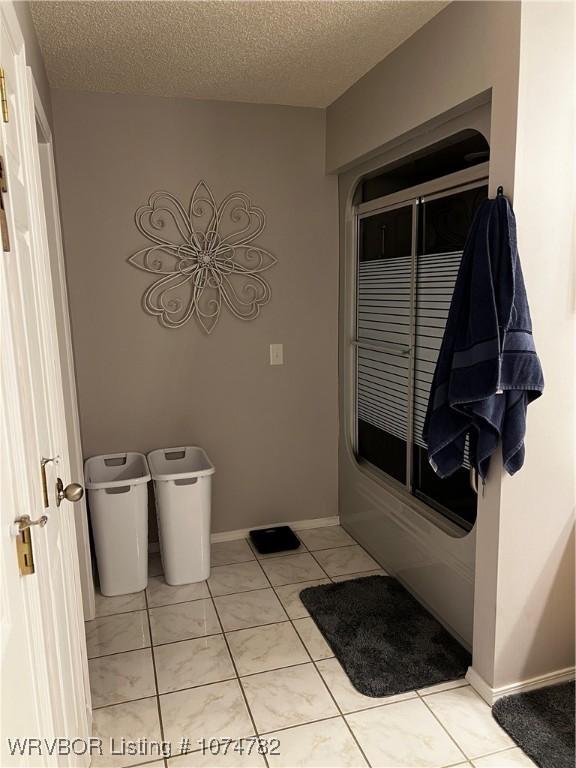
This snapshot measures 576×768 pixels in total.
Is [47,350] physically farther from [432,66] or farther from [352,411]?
[352,411]

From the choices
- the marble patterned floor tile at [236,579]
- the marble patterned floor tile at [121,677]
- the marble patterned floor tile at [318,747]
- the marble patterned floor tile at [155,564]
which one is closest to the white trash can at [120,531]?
the marble patterned floor tile at [155,564]

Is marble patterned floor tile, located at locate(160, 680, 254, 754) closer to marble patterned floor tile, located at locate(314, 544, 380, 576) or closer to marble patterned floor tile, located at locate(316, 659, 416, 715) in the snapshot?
marble patterned floor tile, located at locate(316, 659, 416, 715)

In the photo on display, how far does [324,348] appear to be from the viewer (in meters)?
3.47

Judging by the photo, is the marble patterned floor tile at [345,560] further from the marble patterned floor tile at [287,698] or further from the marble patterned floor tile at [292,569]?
the marble patterned floor tile at [287,698]

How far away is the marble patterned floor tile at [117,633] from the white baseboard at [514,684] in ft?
4.37

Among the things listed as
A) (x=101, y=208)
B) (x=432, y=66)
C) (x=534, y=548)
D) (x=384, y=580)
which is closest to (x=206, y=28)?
(x=432, y=66)

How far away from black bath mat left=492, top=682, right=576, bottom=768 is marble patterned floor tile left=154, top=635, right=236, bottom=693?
3.34 ft

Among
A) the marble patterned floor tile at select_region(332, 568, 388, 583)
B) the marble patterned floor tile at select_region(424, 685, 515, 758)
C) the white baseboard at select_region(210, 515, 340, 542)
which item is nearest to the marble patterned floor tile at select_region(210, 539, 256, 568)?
the white baseboard at select_region(210, 515, 340, 542)

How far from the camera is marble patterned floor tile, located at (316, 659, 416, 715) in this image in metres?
2.10

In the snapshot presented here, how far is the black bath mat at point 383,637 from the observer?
223cm

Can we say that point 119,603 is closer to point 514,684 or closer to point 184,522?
point 184,522

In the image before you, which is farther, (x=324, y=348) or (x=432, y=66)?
(x=324, y=348)

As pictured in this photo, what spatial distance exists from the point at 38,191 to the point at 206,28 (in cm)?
109

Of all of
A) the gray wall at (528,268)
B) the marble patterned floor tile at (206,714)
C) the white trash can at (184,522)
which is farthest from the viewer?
the white trash can at (184,522)
